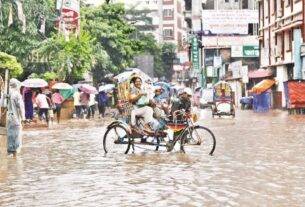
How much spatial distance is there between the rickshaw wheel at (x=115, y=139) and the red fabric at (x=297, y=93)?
2090 cm

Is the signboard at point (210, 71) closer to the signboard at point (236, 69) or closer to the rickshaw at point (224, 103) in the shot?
the signboard at point (236, 69)

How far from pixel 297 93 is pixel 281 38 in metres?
12.5

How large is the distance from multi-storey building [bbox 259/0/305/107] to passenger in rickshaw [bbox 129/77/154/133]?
27.4m

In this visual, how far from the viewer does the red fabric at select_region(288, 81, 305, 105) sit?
35.6m

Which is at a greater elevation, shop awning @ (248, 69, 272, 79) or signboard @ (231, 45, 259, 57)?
signboard @ (231, 45, 259, 57)

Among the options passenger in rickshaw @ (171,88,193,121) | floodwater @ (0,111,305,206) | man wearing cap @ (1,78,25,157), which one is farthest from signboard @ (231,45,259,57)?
man wearing cap @ (1,78,25,157)

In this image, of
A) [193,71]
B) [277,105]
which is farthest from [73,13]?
[193,71]

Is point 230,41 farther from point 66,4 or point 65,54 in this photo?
point 66,4

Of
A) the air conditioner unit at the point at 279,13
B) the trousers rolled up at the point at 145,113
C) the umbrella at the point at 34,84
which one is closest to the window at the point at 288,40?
the air conditioner unit at the point at 279,13

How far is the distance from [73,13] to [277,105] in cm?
1690

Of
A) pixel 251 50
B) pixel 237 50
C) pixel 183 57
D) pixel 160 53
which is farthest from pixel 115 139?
pixel 160 53

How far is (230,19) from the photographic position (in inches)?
2414

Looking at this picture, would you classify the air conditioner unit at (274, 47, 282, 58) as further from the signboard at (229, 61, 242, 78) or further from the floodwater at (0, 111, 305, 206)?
the floodwater at (0, 111, 305, 206)

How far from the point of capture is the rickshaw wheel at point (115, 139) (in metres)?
15.8
